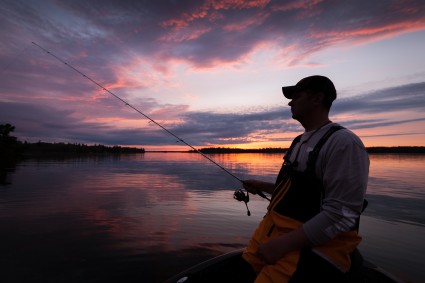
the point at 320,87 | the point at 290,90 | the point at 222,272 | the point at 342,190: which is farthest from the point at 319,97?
the point at 222,272

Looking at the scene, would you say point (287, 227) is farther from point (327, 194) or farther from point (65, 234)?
point (65, 234)

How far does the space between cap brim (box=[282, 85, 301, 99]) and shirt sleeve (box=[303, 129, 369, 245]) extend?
2.52ft

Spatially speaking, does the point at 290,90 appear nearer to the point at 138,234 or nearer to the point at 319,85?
the point at 319,85

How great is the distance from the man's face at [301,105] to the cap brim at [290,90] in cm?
4

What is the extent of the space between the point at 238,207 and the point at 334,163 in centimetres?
1199

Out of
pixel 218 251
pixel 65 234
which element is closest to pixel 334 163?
pixel 218 251

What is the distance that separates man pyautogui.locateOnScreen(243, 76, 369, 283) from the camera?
2.14 meters

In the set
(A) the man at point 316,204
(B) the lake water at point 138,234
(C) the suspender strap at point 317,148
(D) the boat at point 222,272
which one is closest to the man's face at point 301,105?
(A) the man at point 316,204

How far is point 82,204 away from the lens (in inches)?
533

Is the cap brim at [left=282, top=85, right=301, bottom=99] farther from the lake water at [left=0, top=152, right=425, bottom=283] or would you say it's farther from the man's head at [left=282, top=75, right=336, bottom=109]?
the lake water at [left=0, top=152, right=425, bottom=283]

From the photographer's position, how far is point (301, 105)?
110 inches

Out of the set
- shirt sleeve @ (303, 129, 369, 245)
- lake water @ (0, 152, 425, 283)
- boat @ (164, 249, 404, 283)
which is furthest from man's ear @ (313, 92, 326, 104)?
lake water @ (0, 152, 425, 283)

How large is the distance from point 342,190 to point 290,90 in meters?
1.21

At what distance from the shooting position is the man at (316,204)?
2.14 meters
